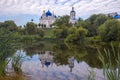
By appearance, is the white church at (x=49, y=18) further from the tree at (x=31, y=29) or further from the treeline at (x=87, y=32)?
the tree at (x=31, y=29)

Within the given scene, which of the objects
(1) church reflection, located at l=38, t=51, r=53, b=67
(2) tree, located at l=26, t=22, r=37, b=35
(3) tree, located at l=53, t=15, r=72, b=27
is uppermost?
(3) tree, located at l=53, t=15, r=72, b=27

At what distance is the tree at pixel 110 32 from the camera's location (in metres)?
52.0

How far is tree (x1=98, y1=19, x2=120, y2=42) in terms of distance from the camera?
171 ft

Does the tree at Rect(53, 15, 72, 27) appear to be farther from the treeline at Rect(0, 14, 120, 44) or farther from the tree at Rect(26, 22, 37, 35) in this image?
the tree at Rect(26, 22, 37, 35)

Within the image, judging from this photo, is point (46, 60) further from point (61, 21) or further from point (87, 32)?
point (61, 21)

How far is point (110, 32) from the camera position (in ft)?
170

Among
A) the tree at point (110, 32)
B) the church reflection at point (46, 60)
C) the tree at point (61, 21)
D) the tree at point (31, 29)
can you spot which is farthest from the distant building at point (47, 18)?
the church reflection at point (46, 60)

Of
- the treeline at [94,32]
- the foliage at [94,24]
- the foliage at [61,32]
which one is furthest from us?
the foliage at [61,32]

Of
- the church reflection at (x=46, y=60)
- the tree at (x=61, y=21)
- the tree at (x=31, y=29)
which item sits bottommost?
the church reflection at (x=46, y=60)

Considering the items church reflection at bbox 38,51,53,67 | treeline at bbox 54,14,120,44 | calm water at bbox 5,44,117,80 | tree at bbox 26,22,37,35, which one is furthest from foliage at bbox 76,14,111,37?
calm water at bbox 5,44,117,80

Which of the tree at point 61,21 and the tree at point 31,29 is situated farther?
the tree at point 61,21

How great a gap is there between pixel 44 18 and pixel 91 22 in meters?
66.2

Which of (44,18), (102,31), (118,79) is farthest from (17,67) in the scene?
(44,18)

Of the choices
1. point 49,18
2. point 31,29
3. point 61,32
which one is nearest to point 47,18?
point 49,18
